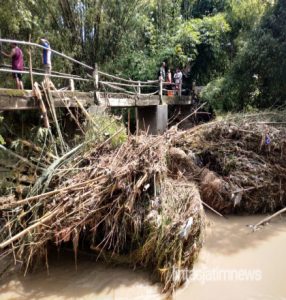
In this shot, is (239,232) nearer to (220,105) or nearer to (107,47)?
(220,105)

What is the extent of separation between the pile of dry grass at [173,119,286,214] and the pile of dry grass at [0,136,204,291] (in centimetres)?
193

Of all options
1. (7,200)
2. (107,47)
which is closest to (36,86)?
(7,200)

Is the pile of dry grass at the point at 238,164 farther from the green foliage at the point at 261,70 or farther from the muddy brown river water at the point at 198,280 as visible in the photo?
the green foliage at the point at 261,70

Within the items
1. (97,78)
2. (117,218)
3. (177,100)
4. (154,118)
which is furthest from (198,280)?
(177,100)

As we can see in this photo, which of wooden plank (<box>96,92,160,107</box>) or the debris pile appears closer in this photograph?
the debris pile

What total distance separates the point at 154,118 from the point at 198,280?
26.7ft

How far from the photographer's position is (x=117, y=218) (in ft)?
17.1

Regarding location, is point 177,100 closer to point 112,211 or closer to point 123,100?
point 123,100

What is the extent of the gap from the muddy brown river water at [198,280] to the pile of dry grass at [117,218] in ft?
0.71

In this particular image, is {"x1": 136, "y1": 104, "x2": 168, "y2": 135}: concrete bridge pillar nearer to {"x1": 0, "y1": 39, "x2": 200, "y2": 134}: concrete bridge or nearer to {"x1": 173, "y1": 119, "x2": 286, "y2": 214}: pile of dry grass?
{"x1": 0, "y1": 39, "x2": 200, "y2": 134}: concrete bridge

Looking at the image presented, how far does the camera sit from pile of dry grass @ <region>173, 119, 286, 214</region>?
24.4ft

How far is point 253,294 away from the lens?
15.8 feet

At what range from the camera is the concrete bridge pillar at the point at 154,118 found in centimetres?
1238

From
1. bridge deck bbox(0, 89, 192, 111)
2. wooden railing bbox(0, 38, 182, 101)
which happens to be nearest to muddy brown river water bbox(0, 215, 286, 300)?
bridge deck bbox(0, 89, 192, 111)
